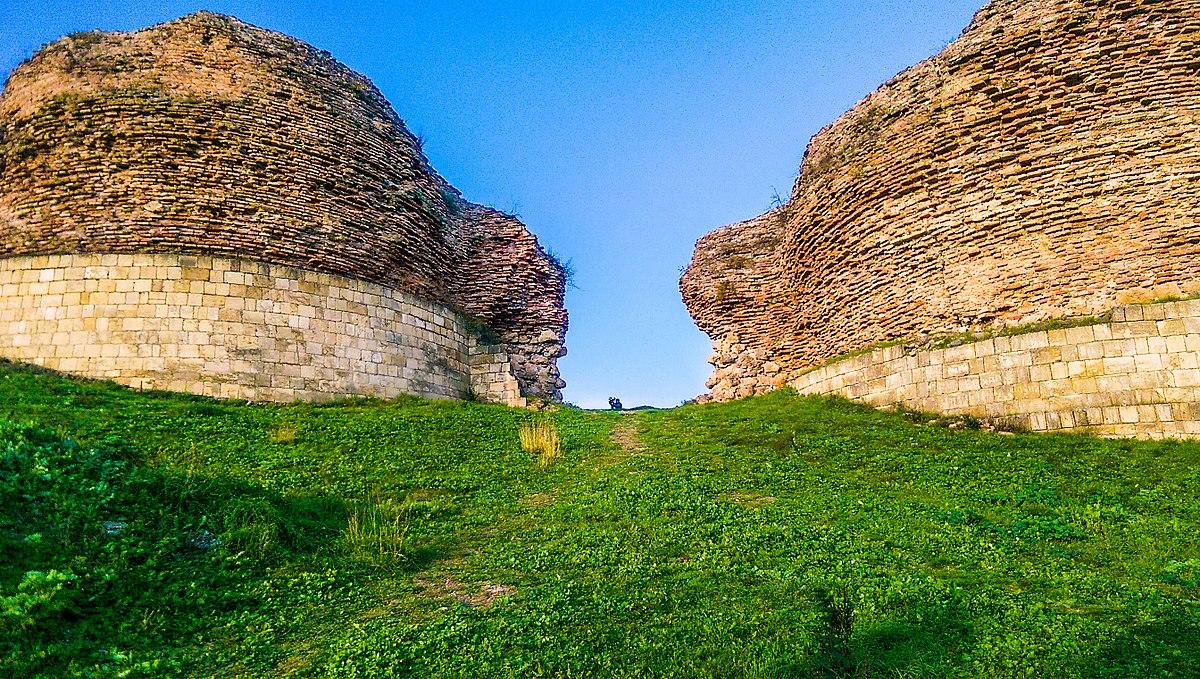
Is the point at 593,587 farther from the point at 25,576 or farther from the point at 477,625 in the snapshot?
the point at 25,576

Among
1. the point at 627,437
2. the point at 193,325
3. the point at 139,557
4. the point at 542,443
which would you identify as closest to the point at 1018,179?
the point at 627,437

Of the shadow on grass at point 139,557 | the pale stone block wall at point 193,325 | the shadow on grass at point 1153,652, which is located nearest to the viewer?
the shadow on grass at point 1153,652

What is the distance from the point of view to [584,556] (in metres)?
6.93

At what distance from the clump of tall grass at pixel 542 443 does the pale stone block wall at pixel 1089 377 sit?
601cm

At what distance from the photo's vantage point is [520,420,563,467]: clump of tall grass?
35.3 ft

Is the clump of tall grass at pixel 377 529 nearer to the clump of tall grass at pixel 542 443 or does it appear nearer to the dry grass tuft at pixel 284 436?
the clump of tall grass at pixel 542 443

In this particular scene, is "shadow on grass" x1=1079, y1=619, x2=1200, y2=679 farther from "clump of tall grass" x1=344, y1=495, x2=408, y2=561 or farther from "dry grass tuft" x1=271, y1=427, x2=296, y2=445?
"dry grass tuft" x1=271, y1=427, x2=296, y2=445

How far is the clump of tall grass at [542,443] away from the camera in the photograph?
1077 centimetres

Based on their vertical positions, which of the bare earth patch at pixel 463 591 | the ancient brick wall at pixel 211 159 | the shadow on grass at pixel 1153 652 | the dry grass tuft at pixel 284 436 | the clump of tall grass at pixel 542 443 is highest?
the ancient brick wall at pixel 211 159

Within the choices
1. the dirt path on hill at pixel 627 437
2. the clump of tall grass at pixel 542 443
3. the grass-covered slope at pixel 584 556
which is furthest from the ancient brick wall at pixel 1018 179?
the clump of tall grass at pixel 542 443

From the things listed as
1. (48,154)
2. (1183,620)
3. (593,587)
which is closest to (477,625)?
(593,587)

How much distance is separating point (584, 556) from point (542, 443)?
441cm

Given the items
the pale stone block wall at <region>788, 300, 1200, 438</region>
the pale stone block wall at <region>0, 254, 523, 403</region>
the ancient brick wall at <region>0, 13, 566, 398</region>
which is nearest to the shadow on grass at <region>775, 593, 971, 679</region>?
the pale stone block wall at <region>788, 300, 1200, 438</region>

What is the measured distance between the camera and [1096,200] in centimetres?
1191
